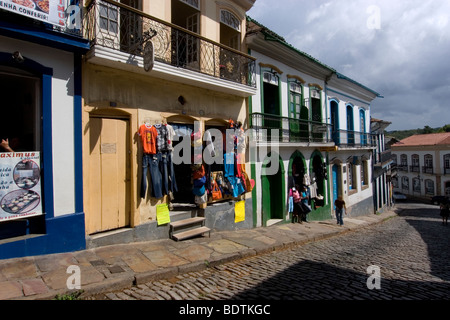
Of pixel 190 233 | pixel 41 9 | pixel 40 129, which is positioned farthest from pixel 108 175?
pixel 41 9

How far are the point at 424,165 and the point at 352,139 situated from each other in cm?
2910

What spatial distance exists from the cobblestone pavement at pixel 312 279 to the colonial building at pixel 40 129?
1.96 m

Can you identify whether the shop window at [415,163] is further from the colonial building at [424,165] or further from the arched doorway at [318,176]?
the arched doorway at [318,176]

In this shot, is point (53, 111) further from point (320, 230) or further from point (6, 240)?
point (320, 230)

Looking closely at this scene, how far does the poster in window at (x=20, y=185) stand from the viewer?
448 cm

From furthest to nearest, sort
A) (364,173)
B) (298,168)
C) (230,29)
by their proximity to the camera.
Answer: (364,173)
(298,168)
(230,29)

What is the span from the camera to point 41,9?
4.62m

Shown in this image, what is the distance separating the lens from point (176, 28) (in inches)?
259

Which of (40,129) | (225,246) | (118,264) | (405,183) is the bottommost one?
(405,183)

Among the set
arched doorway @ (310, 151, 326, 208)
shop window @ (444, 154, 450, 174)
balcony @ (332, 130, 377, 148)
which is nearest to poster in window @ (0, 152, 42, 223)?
arched doorway @ (310, 151, 326, 208)

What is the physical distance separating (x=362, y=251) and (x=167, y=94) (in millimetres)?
6757

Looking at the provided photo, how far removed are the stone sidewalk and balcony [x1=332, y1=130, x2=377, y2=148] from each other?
28.8ft

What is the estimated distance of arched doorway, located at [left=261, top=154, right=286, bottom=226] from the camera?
9.84 m

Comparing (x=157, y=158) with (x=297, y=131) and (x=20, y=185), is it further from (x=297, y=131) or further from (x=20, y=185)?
(x=297, y=131)
